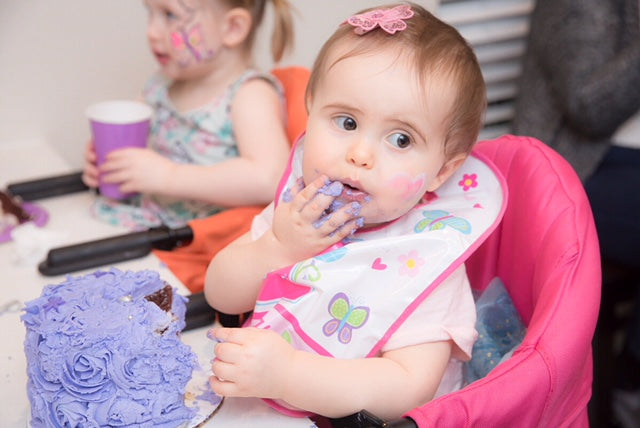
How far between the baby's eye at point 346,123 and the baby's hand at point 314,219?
7 cm

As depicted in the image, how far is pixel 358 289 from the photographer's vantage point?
0.94 metres

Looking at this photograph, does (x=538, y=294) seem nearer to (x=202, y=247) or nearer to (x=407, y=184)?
(x=407, y=184)

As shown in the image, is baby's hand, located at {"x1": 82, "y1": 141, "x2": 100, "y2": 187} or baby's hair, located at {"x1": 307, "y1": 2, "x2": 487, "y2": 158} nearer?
baby's hair, located at {"x1": 307, "y1": 2, "x2": 487, "y2": 158}

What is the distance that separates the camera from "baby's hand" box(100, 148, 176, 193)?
4.32 feet

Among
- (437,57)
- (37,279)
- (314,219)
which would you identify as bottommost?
(37,279)

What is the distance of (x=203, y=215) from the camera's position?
4.61 feet

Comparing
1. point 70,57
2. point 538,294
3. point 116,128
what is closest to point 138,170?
point 116,128

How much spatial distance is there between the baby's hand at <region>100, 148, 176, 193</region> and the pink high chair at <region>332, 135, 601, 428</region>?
54cm

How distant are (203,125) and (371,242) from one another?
1.78 ft

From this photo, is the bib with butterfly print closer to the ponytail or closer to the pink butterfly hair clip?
the pink butterfly hair clip

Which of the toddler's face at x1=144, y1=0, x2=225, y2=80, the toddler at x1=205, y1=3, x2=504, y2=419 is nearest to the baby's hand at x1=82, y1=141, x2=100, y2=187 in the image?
the toddler's face at x1=144, y1=0, x2=225, y2=80

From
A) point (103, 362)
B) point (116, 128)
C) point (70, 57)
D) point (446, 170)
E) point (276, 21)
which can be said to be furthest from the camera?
point (70, 57)

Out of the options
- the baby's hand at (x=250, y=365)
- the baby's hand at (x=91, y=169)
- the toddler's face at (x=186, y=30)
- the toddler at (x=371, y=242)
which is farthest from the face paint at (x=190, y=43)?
the baby's hand at (x=250, y=365)

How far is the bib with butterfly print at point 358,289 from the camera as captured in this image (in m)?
0.91
